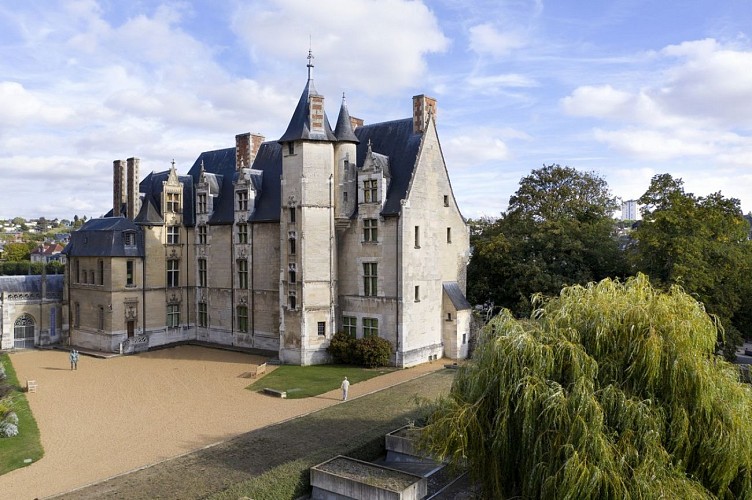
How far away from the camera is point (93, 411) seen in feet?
74.8

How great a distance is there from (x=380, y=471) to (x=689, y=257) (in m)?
19.3

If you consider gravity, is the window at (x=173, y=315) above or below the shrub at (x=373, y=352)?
above

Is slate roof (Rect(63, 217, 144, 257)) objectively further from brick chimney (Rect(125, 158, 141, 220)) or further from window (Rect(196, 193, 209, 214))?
window (Rect(196, 193, 209, 214))

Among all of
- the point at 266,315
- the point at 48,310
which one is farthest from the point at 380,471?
the point at 48,310

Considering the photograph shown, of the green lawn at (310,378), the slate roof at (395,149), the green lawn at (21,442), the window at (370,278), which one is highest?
the slate roof at (395,149)

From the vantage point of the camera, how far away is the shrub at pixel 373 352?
29.9 meters

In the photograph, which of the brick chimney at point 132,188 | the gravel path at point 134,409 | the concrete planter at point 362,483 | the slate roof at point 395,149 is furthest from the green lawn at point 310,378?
the brick chimney at point 132,188

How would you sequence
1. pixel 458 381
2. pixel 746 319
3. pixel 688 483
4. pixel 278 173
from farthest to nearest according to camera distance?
pixel 278 173 < pixel 746 319 < pixel 458 381 < pixel 688 483

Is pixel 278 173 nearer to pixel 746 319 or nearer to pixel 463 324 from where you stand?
pixel 463 324

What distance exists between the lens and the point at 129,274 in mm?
37188

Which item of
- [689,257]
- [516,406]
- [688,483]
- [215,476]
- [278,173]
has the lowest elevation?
[215,476]

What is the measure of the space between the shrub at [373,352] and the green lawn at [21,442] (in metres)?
15.0

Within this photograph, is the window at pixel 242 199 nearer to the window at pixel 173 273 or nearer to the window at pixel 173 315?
the window at pixel 173 273

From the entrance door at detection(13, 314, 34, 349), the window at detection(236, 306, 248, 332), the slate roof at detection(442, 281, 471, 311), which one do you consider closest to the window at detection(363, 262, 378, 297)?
the slate roof at detection(442, 281, 471, 311)
